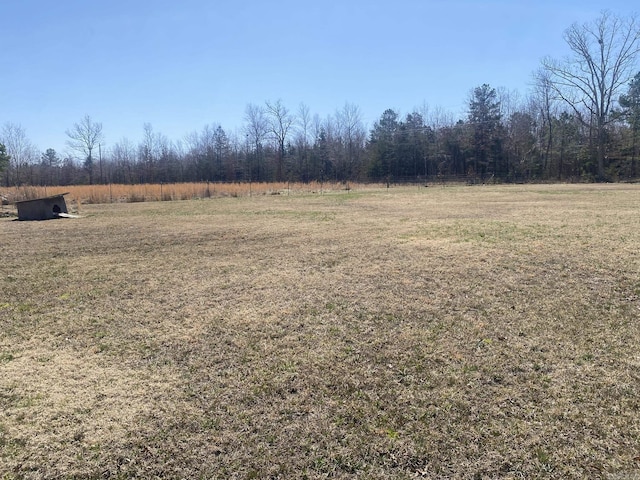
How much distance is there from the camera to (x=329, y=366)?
3254 millimetres

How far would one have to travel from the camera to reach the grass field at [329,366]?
89.3 inches

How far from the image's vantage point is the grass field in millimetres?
2268

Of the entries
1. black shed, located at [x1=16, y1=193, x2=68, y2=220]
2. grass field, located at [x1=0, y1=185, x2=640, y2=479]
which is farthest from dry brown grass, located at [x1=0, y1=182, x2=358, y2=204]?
grass field, located at [x1=0, y1=185, x2=640, y2=479]

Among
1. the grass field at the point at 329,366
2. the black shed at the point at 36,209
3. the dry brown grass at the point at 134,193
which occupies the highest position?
the dry brown grass at the point at 134,193

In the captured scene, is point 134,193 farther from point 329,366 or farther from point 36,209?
point 329,366

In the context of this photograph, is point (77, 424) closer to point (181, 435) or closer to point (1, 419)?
point (1, 419)

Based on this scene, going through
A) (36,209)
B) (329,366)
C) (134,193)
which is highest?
(134,193)

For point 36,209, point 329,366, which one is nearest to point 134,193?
point 36,209

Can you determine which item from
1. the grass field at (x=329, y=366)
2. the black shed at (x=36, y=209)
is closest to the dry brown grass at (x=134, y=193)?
the black shed at (x=36, y=209)

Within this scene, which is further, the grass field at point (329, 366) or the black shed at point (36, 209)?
the black shed at point (36, 209)

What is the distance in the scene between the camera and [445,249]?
23.6 feet

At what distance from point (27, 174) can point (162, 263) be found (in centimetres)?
5970

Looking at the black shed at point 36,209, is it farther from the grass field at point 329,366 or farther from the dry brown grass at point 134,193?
the grass field at point 329,366

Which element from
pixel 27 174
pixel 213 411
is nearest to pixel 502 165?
pixel 213 411
